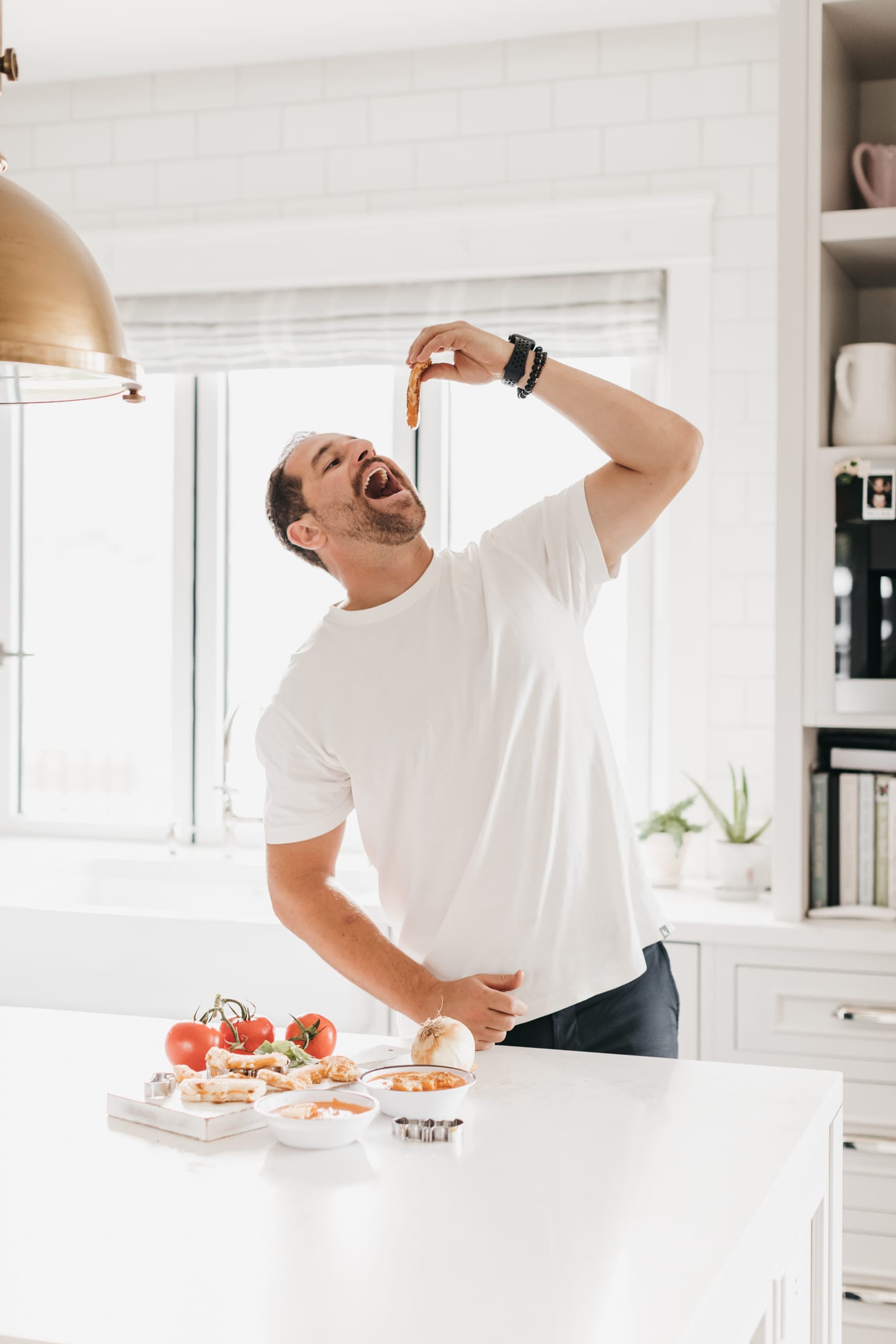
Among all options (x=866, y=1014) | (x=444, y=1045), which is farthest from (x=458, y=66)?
(x=444, y=1045)

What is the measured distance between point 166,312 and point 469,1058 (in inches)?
113

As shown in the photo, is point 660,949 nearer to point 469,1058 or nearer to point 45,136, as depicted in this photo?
point 469,1058

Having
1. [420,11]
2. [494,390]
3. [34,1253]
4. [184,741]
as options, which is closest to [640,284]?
[494,390]

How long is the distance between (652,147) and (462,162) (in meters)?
0.51

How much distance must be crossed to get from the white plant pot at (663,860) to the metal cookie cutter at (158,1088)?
1.91m

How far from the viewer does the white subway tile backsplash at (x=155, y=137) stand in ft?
12.5

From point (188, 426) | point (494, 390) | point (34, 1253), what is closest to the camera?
point (34, 1253)

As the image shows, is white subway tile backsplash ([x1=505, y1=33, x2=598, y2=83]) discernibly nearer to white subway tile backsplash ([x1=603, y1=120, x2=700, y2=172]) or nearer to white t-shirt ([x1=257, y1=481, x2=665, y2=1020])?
white subway tile backsplash ([x1=603, y1=120, x2=700, y2=172])

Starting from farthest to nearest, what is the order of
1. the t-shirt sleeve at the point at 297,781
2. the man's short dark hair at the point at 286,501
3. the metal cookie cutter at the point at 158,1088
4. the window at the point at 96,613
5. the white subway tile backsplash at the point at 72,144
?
1. the window at the point at 96,613
2. the white subway tile backsplash at the point at 72,144
3. the man's short dark hair at the point at 286,501
4. the t-shirt sleeve at the point at 297,781
5. the metal cookie cutter at the point at 158,1088

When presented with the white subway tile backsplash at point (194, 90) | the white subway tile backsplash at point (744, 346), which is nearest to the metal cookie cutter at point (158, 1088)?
the white subway tile backsplash at point (744, 346)

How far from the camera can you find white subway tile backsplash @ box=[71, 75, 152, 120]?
12.5 ft

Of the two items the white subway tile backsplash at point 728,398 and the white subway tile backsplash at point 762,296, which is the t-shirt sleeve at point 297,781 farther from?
the white subway tile backsplash at point 762,296

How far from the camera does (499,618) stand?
187 cm

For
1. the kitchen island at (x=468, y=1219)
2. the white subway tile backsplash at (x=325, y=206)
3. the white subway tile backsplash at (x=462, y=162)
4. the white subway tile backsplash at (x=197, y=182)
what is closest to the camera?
the kitchen island at (x=468, y=1219)
